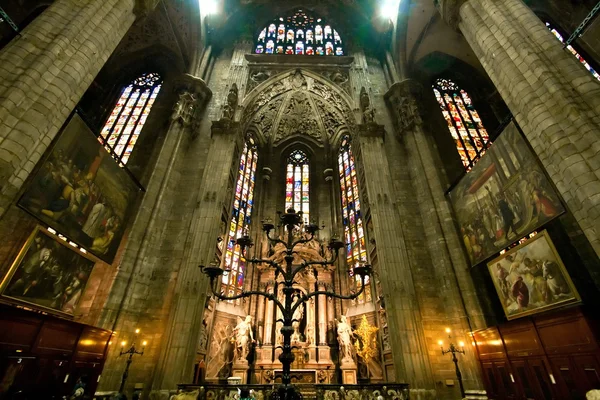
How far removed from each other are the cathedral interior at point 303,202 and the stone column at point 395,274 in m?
0.08

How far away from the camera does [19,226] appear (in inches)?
353

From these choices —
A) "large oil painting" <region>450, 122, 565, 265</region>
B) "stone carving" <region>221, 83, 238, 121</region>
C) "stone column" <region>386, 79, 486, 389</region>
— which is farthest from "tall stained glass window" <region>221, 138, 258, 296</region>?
"large oil painting" <region>450, 122, 565, 265</region>

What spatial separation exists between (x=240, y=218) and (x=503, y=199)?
1281cm

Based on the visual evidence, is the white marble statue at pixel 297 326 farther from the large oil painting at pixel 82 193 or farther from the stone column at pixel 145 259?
the large oil painting at pixel 82 193

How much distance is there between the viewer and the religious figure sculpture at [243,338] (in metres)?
12.5

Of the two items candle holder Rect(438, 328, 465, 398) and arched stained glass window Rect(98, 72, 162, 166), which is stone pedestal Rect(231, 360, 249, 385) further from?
arched stained glass window Rect(98, 72, 162, 166)

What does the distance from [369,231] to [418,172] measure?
12.3ft

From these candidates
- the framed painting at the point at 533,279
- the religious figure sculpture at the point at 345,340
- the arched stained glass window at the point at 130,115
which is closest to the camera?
the framed painting at the point at 533,279

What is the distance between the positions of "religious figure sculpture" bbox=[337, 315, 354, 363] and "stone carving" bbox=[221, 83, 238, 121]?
12.0m

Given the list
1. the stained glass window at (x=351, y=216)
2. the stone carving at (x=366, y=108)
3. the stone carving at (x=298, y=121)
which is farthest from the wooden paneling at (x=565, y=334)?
the stone carving at (x=298, y=121)

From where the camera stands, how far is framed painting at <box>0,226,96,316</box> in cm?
714

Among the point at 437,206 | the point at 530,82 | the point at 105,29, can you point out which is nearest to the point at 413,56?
the point at 437,206

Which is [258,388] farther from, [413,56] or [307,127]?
[413,56]

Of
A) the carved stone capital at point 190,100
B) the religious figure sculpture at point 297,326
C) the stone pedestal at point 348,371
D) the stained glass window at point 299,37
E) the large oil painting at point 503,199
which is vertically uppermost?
the stained glass window at point 299,37
